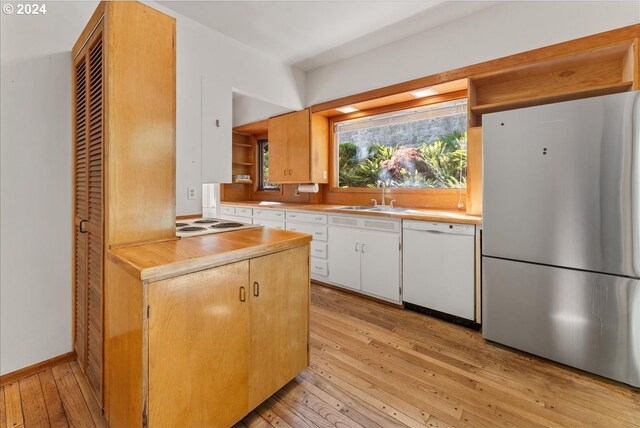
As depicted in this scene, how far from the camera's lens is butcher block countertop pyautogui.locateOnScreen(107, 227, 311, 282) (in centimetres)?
110

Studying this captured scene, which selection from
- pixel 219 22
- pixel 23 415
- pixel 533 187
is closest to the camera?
pixel 23 415

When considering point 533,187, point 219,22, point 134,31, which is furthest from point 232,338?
point 219,22

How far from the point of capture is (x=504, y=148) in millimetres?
2119

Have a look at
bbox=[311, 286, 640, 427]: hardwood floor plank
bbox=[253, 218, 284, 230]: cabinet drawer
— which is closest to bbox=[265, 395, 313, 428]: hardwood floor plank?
bbox=[311, 286, 640, 427]: hardwood floor plank

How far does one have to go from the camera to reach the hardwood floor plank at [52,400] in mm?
1449

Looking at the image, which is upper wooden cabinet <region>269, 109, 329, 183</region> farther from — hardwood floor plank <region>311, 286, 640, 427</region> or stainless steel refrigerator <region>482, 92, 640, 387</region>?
stainless steel refrigerator <region>482, 92, 640, 387</region>

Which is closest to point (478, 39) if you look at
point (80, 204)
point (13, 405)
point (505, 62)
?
point (505, 62)

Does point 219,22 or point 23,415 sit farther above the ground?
point 219,22

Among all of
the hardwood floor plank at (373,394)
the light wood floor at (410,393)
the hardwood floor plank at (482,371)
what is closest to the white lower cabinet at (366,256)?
the hardwood floor plank at (482,371)

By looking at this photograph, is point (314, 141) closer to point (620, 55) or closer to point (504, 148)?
point (504, 148)

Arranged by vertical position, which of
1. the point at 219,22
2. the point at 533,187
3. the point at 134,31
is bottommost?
the point at 533,187

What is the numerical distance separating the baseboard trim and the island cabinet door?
136 centimetres

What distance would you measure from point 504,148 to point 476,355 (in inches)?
59.5

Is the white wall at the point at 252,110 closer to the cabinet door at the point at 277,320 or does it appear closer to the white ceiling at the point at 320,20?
the white ceiling at the point at 320,20
